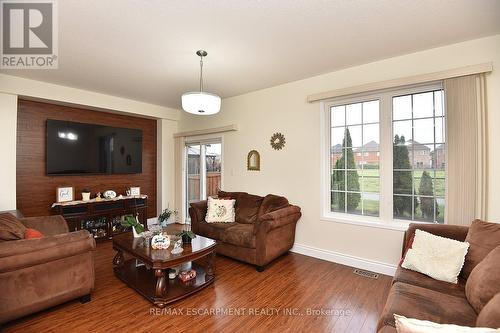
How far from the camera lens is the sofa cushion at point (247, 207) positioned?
3750 millimetres

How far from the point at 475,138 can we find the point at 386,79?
3.73 ft

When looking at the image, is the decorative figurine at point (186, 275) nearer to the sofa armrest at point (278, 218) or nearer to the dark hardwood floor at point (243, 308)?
the dark hardwood floor at point (243, 308)

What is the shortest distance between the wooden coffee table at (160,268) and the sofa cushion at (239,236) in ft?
1.54

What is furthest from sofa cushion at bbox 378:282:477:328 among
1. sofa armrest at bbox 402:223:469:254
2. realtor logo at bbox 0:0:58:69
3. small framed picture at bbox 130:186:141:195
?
small framed picture at bbox 130:186:141:195

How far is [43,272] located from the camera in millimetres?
2008

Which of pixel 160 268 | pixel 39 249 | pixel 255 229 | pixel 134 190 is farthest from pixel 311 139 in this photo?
pixel 134 190

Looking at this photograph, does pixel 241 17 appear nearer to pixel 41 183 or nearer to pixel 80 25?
pixel 80 25

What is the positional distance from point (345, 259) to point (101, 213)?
13.2 ft

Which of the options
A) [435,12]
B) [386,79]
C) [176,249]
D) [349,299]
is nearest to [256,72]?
[386,79]

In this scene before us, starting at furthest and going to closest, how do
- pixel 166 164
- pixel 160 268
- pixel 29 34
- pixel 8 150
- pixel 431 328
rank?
pixel 166 164
pixel 8 150
pixel 29 34
pixel 160 268
pixel 431 328

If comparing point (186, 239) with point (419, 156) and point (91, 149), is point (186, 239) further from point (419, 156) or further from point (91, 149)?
point (91, 149)

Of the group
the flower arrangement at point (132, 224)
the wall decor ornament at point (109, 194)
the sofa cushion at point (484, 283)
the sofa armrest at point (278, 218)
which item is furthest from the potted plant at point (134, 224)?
the sofa cushion at point (484, 283)

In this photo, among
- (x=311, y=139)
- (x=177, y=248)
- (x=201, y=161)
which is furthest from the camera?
(x=201, y=161)

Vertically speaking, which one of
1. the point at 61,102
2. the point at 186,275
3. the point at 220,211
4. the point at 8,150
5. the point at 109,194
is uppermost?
the point at 61,102
